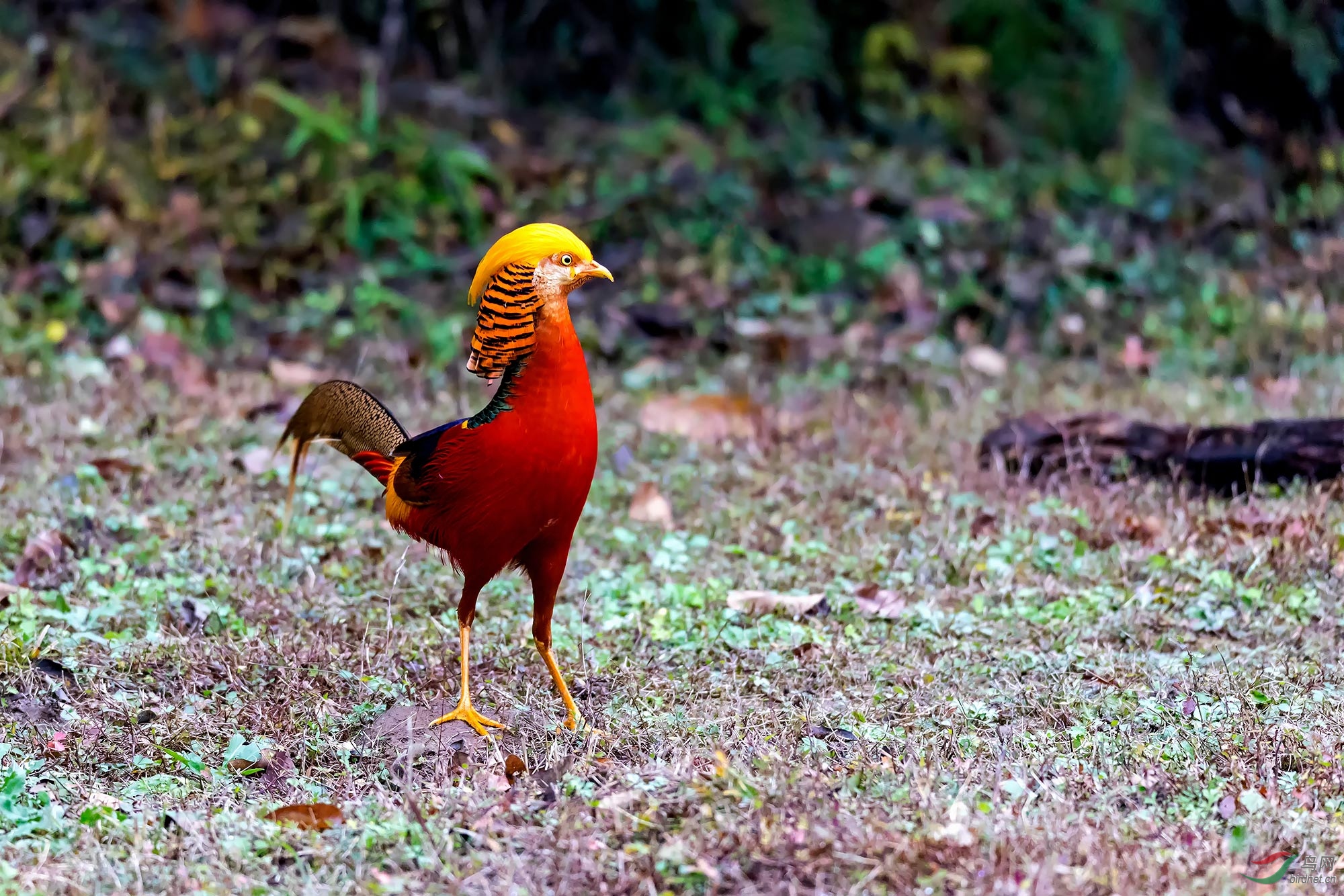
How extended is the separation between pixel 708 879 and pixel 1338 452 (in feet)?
11.2

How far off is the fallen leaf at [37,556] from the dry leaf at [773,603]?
192cm

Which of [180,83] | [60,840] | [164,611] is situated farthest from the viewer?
[180,83]

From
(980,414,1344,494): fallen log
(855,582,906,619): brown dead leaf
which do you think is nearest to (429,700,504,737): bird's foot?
(855,582,906,619): brown dead leaf

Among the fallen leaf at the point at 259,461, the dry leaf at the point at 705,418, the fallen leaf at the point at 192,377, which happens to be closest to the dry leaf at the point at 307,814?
the fallen leaf at the point at 259,461

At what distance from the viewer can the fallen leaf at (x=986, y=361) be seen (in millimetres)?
7035

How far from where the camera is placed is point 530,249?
10.7 ft

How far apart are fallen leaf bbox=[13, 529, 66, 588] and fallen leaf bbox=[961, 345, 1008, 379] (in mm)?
4030

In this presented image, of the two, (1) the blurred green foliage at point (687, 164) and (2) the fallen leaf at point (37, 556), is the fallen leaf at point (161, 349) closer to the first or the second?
(1) the blurred green foliage at point (687, 164)

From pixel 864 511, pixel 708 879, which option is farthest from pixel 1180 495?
pixel 708 879

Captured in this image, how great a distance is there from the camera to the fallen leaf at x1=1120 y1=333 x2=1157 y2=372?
7.16 meters

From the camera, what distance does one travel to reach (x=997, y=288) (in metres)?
7.82

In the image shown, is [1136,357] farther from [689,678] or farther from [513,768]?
[513,768]

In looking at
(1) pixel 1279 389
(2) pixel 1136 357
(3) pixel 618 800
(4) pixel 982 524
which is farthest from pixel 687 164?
(3) pixel 618 800

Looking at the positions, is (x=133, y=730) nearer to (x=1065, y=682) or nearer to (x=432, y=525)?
(x=432, y=525)
